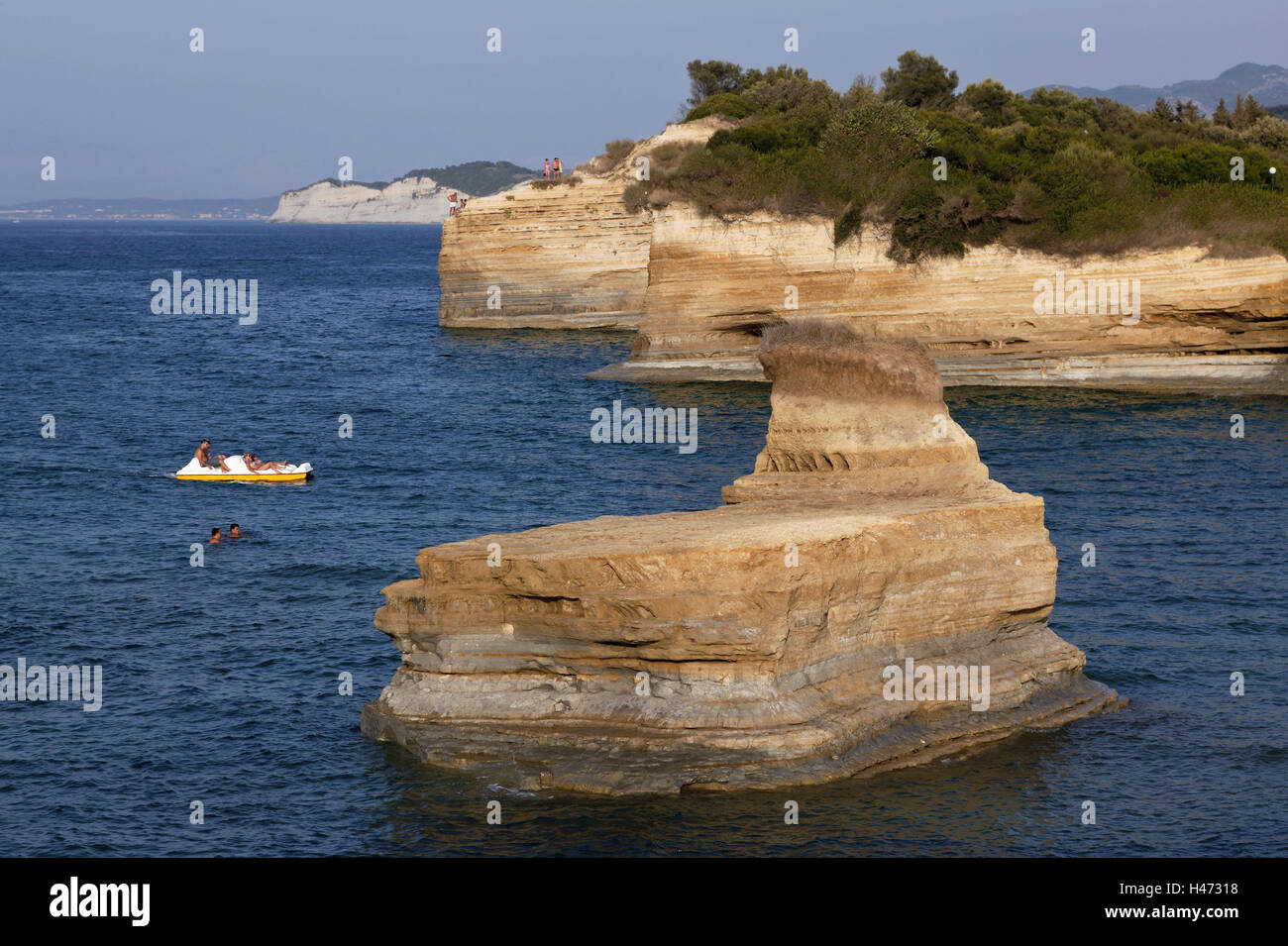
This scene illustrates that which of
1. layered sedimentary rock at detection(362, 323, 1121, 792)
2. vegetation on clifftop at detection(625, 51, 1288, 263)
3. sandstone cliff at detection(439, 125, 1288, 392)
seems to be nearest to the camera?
layered sedimentary rock at detection(362, 323, 1121, 792)

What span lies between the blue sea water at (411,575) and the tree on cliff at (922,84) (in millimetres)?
35494

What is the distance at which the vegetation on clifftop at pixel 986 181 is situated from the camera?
216ft

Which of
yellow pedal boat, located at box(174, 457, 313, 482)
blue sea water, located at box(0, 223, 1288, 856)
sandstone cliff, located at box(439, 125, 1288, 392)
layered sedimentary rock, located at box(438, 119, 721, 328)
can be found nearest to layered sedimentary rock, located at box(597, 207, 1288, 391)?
sandstone cliff, located at box(439, 125, 1288, 392)

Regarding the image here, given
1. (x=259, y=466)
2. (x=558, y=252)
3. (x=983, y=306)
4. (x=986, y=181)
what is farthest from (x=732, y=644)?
(x=558, y=252)

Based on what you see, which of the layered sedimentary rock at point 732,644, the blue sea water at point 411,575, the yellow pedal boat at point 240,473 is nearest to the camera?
the blue sea water at point 411,575

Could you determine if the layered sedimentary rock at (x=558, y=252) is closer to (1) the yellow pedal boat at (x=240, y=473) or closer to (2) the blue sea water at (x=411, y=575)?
(2) the blue sea water at (x=411, y=575)

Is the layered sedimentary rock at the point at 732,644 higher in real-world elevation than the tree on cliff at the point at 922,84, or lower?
lower

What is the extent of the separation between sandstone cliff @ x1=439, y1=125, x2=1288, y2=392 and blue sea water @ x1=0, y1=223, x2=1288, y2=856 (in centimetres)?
231

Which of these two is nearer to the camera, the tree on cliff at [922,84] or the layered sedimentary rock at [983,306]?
the layered sedimentary rock at [983,306]

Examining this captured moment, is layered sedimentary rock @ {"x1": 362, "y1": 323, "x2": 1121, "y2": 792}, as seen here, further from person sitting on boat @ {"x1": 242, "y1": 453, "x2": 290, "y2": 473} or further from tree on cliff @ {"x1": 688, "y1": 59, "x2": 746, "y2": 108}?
tree on cliff @ {"x1": 688, "y1": 59, "x2": 746, "y2": 108}

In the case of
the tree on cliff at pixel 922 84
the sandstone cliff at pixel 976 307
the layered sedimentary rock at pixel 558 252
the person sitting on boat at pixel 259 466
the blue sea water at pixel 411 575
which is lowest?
the blue sea water at pixel 411 575

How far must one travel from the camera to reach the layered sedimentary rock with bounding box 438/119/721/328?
307 ft

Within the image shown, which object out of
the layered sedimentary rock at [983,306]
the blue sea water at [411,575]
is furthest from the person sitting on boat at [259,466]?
the layered sedimentary rock at [983,306]

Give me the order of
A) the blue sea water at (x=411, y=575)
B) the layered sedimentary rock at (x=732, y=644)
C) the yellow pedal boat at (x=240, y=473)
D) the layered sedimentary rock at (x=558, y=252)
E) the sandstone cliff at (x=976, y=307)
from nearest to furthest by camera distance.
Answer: the blue sea water at (x=411, y=575)
the layered sedimentary rock at (x=732, y=644)
the yellow pedal boat at (x=240, y=473)
the sandstone cliff at (x=976, y=307)
the layered sedimentary rock at (x=558, y=252)
